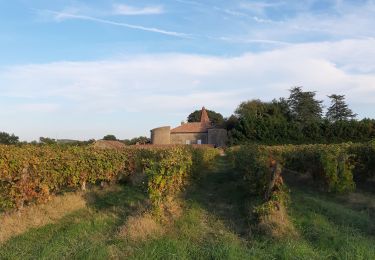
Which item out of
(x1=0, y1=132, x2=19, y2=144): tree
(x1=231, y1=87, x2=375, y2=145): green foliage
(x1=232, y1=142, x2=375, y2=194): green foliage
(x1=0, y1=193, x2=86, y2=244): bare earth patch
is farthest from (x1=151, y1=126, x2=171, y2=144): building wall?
(x1=0, y1=193, x2=86, y2=244): bare earth patch

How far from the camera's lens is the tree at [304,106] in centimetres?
7131

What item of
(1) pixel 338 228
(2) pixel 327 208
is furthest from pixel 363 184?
(1) pixel 338 228

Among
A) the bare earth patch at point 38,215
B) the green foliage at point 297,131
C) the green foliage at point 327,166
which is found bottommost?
the bare earth patch at point 38,215

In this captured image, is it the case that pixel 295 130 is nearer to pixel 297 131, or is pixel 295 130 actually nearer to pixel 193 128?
pixel 297 131

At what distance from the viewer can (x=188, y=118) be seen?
10162cm

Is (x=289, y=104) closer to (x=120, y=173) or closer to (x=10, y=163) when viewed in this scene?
(x=120, y=173)

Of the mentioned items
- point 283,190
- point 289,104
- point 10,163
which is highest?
point 289,104

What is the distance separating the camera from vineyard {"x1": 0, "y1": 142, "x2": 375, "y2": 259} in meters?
7.52

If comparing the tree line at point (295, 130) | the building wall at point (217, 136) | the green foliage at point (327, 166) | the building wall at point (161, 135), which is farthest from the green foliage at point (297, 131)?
the green foliage at point (327, 166)

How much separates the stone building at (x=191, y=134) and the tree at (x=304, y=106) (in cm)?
1174

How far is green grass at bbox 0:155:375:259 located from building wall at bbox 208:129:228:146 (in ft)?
183

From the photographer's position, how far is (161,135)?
73.7 metres

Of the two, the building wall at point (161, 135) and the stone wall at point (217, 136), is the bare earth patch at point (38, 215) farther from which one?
the building wall at point (161, 135)

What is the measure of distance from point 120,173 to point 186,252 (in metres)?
10.8
